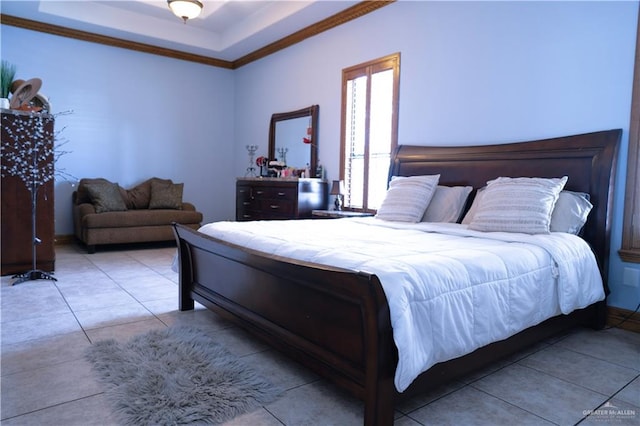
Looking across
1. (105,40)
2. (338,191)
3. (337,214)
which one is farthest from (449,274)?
(105,40)

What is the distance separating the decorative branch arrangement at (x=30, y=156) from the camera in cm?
369

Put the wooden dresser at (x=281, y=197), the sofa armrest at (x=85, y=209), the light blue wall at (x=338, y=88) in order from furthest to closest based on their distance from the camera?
the sofa armrest at (x=85, y=209), the wooden dresser at (x=281, y=197), the light blue wall at (x=338, y=88)

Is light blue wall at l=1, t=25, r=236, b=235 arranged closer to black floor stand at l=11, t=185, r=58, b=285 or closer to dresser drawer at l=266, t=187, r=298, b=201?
black floor stand at l=11, t=185, r=58, b=285

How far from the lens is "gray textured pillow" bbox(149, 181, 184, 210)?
231 inches

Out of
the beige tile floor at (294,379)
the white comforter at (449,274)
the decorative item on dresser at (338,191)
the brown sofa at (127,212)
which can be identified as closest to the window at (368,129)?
the decorative item on dresser at (338,191)

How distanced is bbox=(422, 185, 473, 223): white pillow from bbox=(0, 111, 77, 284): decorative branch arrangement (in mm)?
3384

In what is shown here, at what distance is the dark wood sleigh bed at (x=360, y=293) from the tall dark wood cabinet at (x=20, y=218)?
1817 mm

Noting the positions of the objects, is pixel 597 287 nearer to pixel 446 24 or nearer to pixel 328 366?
pixel 328 366

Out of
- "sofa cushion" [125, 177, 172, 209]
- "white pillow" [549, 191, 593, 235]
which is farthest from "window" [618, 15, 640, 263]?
"sofa cushion" [125, 177, 172, 209]

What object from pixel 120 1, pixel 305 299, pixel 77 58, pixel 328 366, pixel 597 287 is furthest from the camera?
pixel 77 58

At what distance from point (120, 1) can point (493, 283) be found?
221 inches

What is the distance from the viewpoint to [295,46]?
5.56 meters

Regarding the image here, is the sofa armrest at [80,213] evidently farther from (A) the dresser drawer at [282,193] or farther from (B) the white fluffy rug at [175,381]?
(B) the white fluffy rug at [175,381]

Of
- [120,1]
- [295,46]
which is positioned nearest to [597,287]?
[295,46]
